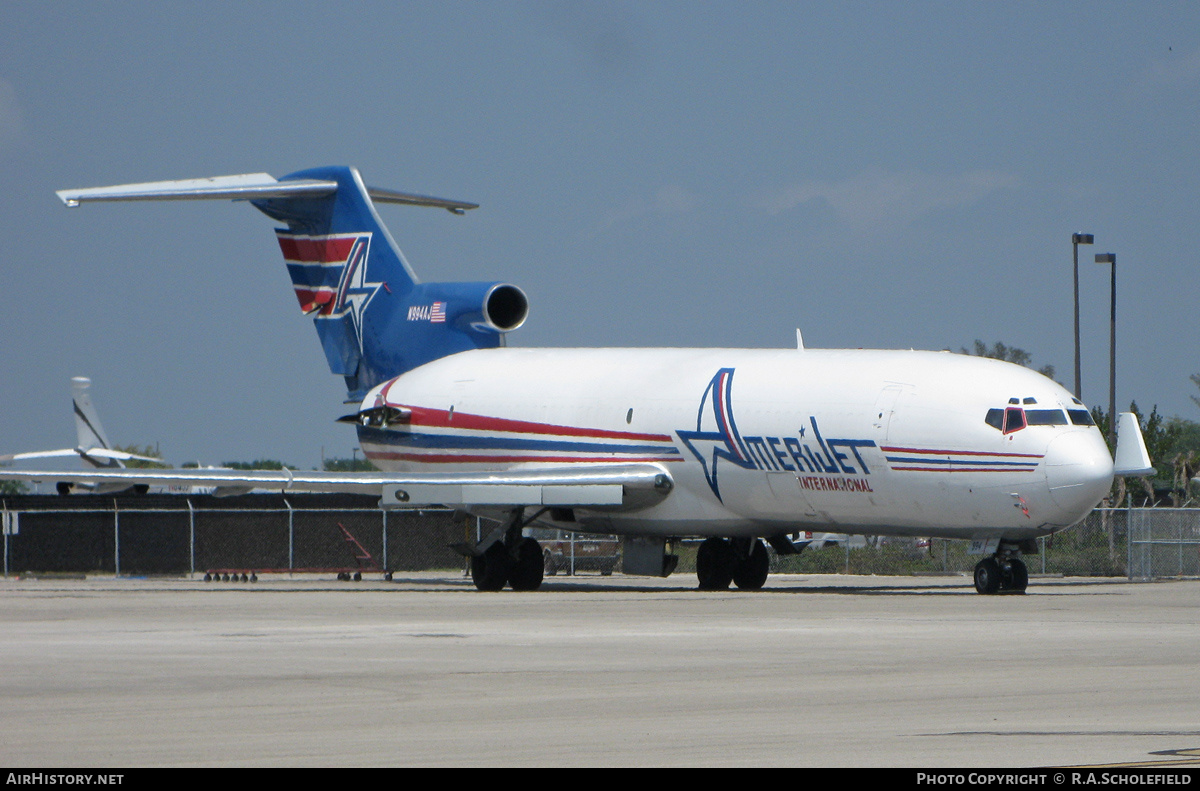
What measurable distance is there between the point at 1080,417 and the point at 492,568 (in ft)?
35.6

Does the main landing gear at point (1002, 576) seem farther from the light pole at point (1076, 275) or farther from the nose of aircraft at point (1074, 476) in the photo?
the light pole at point (1076, 275)

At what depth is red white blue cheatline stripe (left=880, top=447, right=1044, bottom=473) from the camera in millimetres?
27609

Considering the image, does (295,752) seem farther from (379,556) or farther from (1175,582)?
(379,556)

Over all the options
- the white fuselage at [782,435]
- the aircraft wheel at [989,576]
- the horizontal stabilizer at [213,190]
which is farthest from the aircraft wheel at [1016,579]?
the horizontal stabilizer at [213,190]

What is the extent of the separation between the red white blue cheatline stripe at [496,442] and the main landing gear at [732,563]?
2.62m

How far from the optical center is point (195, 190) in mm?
37562

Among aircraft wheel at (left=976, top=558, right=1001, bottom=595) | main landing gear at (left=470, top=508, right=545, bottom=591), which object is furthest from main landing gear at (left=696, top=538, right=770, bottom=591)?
aircraft wheel at (left=976, top=558, right=1001, bottom=595)

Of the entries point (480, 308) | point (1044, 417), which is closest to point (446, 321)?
point (480, 308)

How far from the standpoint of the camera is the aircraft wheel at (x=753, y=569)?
34312 millimetres

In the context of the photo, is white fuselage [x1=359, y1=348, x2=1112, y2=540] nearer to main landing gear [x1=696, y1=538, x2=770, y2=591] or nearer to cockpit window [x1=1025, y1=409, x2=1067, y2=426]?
cockpit window [x1=1025, y1=409, x2=1067, y2=426]

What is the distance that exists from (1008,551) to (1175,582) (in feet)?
26.2

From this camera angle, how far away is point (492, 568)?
33.2 m

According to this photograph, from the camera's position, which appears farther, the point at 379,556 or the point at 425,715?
the point at 379,556
